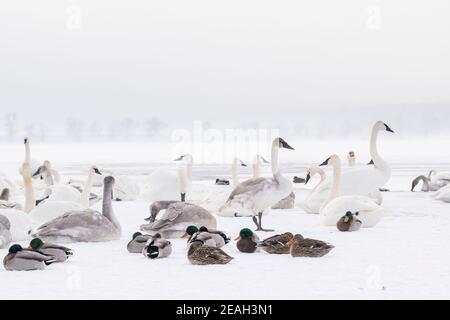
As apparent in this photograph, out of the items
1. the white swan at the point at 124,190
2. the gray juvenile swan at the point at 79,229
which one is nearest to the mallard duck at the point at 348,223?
the gray juvenile swan at the point at 79,229

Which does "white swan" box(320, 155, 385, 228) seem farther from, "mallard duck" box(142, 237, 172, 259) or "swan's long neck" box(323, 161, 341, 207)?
"mallard duck" box(142, 237, 172, 259)

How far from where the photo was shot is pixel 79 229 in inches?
390

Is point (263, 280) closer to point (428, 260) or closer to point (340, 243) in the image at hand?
point (428, 260)

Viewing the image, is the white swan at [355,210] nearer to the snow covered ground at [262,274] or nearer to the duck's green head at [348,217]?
the duck's green head at [348,217]

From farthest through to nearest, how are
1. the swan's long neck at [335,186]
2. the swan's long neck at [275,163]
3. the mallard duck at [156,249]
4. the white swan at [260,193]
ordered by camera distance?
the swan's long neck at [335,186] → the swan's long neck at [275,163] → the white swan at [260,193] → the mallard duck at [156,249]

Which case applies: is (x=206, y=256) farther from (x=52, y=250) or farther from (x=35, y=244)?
(x=35, y=244)

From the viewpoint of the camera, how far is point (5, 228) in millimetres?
9812

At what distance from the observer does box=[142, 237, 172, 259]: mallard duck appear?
8586 millimetres

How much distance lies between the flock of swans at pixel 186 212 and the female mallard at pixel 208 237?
13 millimetres

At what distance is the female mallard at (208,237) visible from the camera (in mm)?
8906

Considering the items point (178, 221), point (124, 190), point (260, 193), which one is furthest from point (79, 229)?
point (124, 190)

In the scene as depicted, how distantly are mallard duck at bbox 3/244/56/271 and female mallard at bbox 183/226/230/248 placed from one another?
1.77 metres
